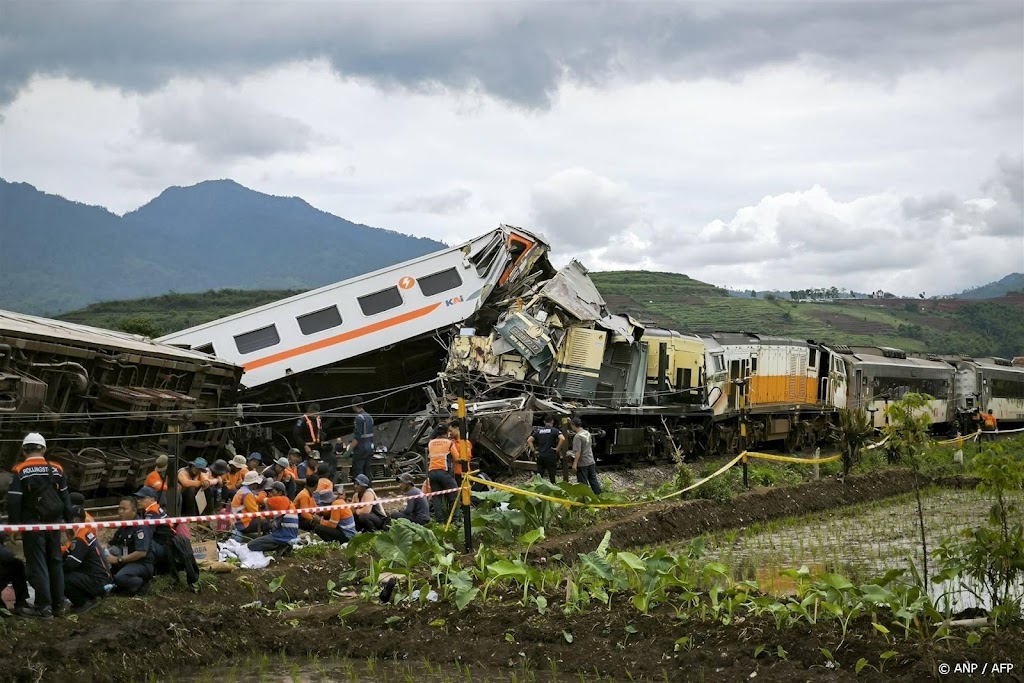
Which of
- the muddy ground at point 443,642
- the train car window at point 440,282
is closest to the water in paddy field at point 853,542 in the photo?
the muddy ground at point 443,642

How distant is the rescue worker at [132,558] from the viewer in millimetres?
10602

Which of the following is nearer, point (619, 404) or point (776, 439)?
point (619, 404)

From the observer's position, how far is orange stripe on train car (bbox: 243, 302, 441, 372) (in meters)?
23.4

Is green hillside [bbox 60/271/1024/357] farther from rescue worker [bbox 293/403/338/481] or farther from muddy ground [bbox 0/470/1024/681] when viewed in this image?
muddy ground [bbox 0/470/1024/681]

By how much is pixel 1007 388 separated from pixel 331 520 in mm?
39826

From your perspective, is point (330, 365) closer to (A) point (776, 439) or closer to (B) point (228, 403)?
(B) point (228, 403)

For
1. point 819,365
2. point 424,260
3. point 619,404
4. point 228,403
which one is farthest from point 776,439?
point 228,403

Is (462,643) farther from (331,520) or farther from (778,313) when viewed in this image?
(778,313)

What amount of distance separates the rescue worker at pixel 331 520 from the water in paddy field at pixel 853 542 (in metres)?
4.39

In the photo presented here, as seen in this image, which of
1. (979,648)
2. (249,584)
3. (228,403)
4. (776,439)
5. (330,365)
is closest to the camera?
(979,648)

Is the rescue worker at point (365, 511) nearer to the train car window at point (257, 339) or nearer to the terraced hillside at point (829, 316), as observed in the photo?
the train car window at point (257, 339)

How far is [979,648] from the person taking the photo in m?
7.49

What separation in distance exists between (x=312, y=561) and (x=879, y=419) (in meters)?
26.5

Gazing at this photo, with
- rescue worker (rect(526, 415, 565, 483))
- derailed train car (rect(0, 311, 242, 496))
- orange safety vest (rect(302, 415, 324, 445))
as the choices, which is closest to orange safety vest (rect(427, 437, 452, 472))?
derailed train car (rect(0, 311, 242, 496))
